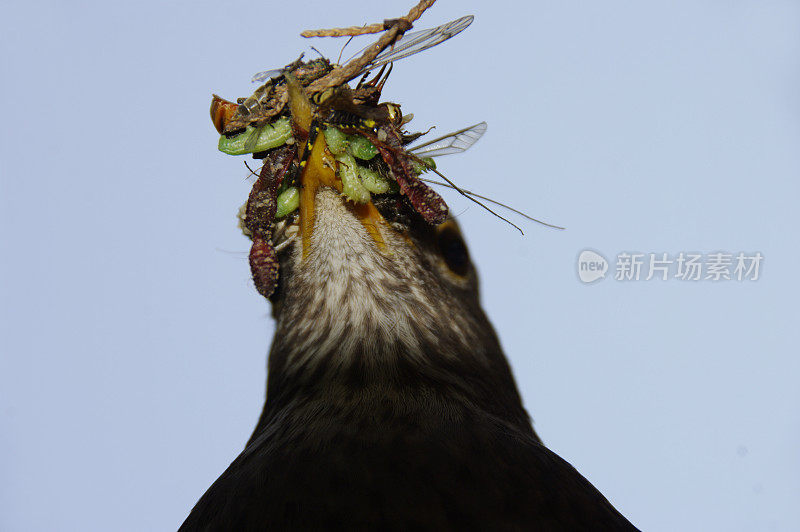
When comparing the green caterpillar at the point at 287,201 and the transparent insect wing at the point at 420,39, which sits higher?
the transparent insect wing at the point at 420,39

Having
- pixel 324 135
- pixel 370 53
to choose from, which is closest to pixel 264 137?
→ pixel 324 135

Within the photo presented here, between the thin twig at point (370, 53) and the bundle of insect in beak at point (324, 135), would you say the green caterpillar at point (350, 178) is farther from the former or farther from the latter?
the thin twig at point (370, 53)

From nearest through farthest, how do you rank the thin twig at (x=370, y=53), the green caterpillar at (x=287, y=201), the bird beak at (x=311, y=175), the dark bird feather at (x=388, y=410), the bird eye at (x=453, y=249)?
the dark bird feather at (x=388, y=410), the thin twig at (x=370, y=53), the bird beak at (x=311, y=175), the green caterpillar at (x=287, y=201), the bird eye at (x=453, y=249)

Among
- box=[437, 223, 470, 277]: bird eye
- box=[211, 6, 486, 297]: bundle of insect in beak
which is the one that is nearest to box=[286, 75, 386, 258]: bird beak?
box=[211, 6, 486, 297]: bundle of insect in beak

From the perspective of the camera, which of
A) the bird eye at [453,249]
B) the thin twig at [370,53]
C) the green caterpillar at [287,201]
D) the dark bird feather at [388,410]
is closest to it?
the dark bird feather at [388,410]

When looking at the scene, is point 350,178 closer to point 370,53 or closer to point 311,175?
point 311,175

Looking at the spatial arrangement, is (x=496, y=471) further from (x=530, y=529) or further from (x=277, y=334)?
(x=277, y=334)

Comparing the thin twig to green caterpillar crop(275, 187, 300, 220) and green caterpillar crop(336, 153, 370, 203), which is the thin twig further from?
green caterpillar crop(275, 187, 300, 220)

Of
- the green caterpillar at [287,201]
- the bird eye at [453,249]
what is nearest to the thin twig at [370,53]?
the green caterpillar at [287,201]
